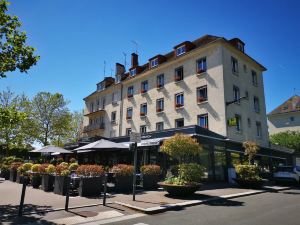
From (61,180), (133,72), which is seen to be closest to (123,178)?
(61,180)

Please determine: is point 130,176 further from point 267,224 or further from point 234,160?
point 234,160

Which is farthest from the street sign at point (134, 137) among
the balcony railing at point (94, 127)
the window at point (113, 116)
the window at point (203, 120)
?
the balcony railing at point (94, 127)

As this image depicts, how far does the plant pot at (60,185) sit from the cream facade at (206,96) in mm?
13590

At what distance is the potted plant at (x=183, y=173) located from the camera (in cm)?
1136

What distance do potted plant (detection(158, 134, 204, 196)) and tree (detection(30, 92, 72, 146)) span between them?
3106cm

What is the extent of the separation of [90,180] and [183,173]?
4.30 metres

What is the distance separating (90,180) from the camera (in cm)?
1173

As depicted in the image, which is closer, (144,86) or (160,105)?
(160,105)

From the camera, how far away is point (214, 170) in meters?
18.9

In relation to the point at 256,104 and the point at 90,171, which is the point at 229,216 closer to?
the point at 90,171

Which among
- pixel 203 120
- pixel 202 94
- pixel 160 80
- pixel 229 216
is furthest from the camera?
pixel 160 80

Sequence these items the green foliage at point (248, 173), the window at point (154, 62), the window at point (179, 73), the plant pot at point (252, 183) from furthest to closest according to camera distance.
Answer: the window at point (154, 62) → the window at point (179, 73) → the green foliage at point (248, 173) → the plant pot at point (252, 183)

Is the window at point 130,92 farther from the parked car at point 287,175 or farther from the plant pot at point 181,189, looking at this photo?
the plant pot at point 181,189

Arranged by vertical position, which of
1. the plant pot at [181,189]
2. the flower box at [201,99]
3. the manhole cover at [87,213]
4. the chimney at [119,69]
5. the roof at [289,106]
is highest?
the chimney at [119,69]
